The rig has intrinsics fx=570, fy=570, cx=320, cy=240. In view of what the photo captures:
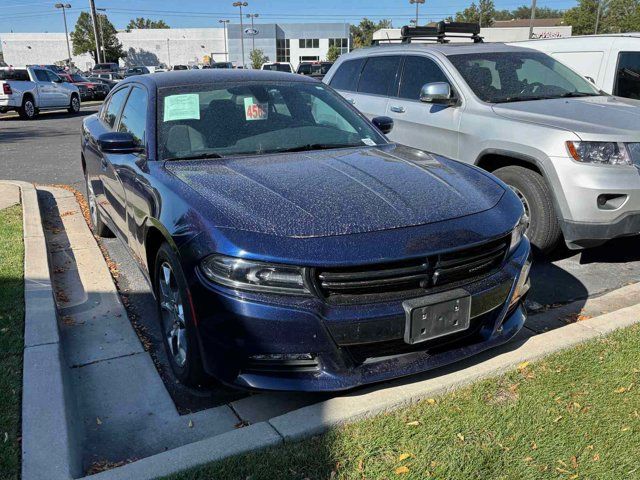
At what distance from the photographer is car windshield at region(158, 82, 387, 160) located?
3.61 metres

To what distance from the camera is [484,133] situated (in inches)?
203

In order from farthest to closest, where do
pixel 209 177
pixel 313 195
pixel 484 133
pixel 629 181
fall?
pixel 484 133 → pixel 629 181 → pixel 209 177 → pixel 313 195

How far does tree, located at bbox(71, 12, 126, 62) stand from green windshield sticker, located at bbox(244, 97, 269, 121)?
257 feet

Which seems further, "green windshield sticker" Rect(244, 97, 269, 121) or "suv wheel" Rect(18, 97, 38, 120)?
"suv wheel" Rect(18, 97, 38, 120)

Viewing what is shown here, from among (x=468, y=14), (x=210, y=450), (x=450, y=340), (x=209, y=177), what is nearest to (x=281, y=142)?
(x=209, y=177)

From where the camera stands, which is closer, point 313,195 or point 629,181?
point 313,195

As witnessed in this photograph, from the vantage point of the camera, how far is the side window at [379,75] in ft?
21.6

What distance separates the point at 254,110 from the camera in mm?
3869

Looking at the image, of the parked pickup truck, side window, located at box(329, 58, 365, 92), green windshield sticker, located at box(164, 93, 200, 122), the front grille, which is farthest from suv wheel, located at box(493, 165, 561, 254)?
the parked pickup truck

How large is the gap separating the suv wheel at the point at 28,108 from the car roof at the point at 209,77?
58.2 ft

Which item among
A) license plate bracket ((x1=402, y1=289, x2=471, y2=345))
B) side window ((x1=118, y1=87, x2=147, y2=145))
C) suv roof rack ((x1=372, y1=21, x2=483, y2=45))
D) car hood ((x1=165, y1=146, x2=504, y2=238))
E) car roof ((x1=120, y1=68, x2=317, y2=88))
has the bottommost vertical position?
license plate bracket ((x1=402, y1=289, x2=471, y2=345))

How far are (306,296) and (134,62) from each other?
91.6 meters

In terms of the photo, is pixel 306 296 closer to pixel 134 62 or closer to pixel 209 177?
pixel 209 177

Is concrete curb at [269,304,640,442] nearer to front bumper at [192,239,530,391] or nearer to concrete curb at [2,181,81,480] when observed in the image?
front bumper at [192,239,530,391]
